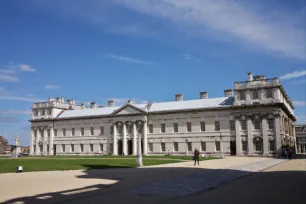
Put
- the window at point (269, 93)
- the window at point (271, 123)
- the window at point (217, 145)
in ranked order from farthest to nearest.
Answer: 1. the window at point (217, 145)
2. the window at point (269, 93)
3. the window at point (271, 123)

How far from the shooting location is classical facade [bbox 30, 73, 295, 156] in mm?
53406

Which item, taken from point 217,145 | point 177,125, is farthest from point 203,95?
point 217,145

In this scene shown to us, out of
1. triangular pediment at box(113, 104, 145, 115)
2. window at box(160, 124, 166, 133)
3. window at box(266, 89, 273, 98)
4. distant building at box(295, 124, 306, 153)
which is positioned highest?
window at box(266, 89, 273, 98)

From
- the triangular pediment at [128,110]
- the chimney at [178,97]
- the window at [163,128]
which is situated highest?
the chimney at [178,97]

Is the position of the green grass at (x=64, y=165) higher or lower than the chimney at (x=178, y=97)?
lower

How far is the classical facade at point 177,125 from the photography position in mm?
53406

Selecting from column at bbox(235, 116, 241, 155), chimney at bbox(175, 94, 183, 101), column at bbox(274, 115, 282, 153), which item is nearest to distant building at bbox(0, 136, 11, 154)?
chimney at bbox(175, 94, 183, 101)

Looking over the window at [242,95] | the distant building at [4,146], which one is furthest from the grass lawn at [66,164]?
the distant building at [4,146]

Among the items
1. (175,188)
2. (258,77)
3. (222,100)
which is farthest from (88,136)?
(175,188)

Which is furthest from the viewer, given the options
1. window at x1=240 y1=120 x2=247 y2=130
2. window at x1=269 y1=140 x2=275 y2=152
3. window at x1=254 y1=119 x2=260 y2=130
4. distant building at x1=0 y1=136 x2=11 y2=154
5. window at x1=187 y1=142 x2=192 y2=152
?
distant building at x1=0 y1=136 x2=11 y2=154

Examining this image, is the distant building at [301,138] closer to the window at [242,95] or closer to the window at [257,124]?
the window at [257,124]

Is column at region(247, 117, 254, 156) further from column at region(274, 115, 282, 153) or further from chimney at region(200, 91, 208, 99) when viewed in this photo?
chimney at region(200, 91, 208, 99)

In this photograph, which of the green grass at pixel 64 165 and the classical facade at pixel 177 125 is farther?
the classical facade at pixel 177 125

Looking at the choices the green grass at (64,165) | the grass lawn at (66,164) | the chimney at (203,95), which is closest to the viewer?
the green grass at (64,165)
